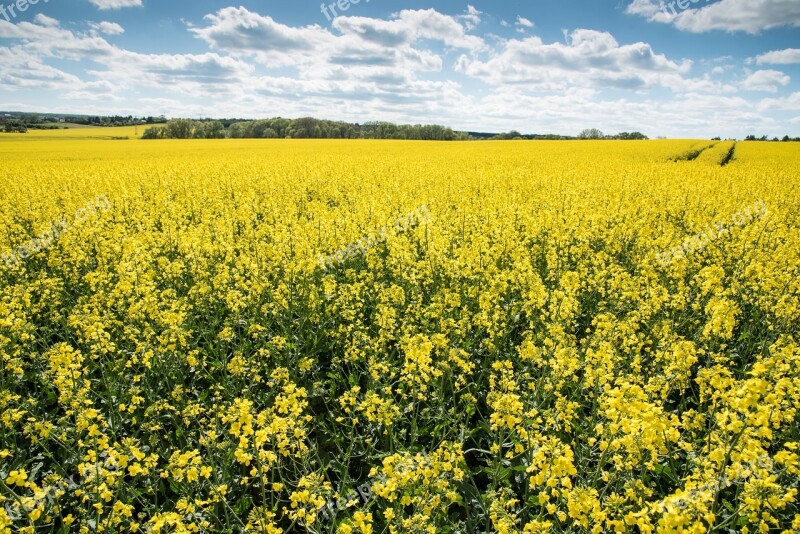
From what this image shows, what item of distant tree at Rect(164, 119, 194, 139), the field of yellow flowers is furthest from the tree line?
the field of yellow flowers

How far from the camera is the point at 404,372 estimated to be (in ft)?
14.8

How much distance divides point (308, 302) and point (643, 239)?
6881 millimetres

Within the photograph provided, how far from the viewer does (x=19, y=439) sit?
4.99 metres

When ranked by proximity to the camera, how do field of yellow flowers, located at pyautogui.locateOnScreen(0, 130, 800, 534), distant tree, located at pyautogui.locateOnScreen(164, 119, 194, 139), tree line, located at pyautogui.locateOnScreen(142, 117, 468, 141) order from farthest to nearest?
tree line, located at pyautogui.locateOnScreen(142, 117, 468, 141)
distant tree, located at pyautogui.locateOnScreen(164, 119, 194, 139)
field of yellow flowers, located at pyautogui.locateOnScreen(0, 130, 800, 534)

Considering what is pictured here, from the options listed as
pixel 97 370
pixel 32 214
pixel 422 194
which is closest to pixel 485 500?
pixel 97 370

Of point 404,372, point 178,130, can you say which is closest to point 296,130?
point 178,130

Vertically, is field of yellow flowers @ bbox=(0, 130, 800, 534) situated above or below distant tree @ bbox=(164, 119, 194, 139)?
below

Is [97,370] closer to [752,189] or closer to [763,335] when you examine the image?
[763,335]

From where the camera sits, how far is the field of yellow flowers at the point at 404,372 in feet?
10.4

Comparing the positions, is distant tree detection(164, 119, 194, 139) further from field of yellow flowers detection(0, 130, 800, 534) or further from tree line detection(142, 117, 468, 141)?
field of yellow flowers detection(0, 130, 800, 534)

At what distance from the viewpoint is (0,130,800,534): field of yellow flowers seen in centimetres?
316

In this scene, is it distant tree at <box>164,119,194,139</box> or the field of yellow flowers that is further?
distant tree at <box>164,119,194,139</box>

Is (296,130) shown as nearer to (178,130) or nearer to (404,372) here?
(178,130)

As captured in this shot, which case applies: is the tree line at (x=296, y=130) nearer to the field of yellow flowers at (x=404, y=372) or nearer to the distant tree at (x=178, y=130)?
the distant tree at (x=178, y=130)
